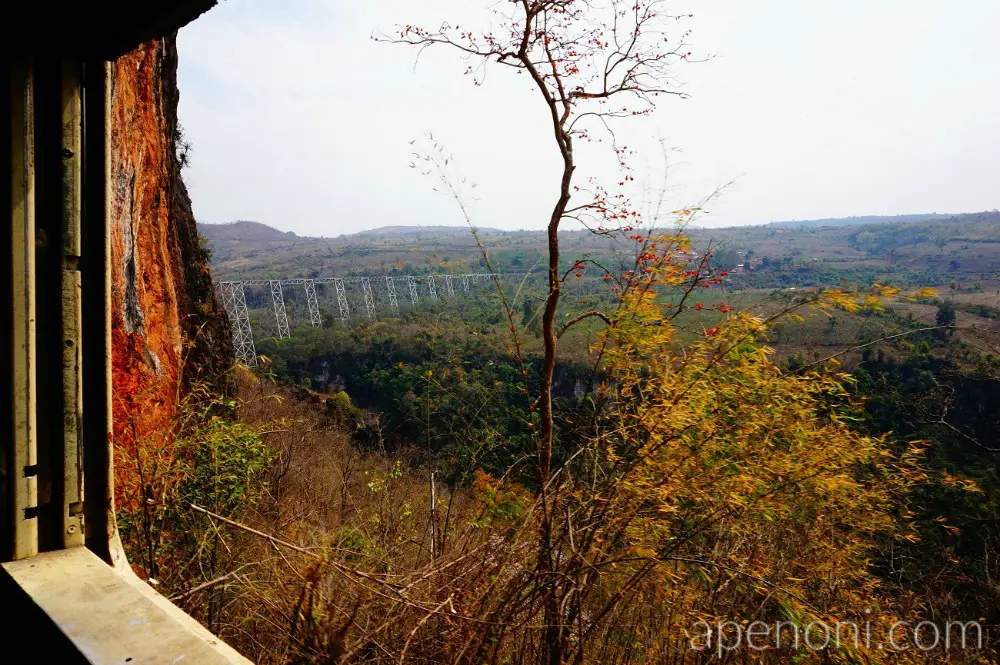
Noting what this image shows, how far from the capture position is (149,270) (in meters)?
6.32

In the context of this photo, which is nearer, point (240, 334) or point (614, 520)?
point (614, 520)

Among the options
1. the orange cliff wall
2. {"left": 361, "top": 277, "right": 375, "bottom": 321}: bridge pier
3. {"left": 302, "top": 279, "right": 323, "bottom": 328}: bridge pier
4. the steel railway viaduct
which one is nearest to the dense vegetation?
the orange cliff wall

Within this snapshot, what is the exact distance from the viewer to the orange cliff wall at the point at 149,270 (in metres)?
4.41

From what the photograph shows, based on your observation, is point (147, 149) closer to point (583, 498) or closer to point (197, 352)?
point (197, 352)

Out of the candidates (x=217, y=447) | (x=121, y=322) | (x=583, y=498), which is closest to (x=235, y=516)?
(x=217, y=447)

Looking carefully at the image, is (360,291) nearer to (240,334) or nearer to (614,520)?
(240,334)

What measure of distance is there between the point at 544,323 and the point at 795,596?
2.36m

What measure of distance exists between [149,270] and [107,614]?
6.16 metres

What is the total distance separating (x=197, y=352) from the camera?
7.75 meters

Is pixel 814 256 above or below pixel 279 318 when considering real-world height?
above

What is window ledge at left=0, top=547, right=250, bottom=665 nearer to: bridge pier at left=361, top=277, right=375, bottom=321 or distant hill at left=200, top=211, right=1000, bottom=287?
distant hill at left=200, top=211, right=1000, bottom=287

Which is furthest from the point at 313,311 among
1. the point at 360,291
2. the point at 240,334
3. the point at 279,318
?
the point at 240,334

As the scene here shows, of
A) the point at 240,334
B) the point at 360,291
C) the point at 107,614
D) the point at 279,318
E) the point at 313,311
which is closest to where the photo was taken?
the point at 107,614

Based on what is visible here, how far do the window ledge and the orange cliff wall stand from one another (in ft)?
6.00
